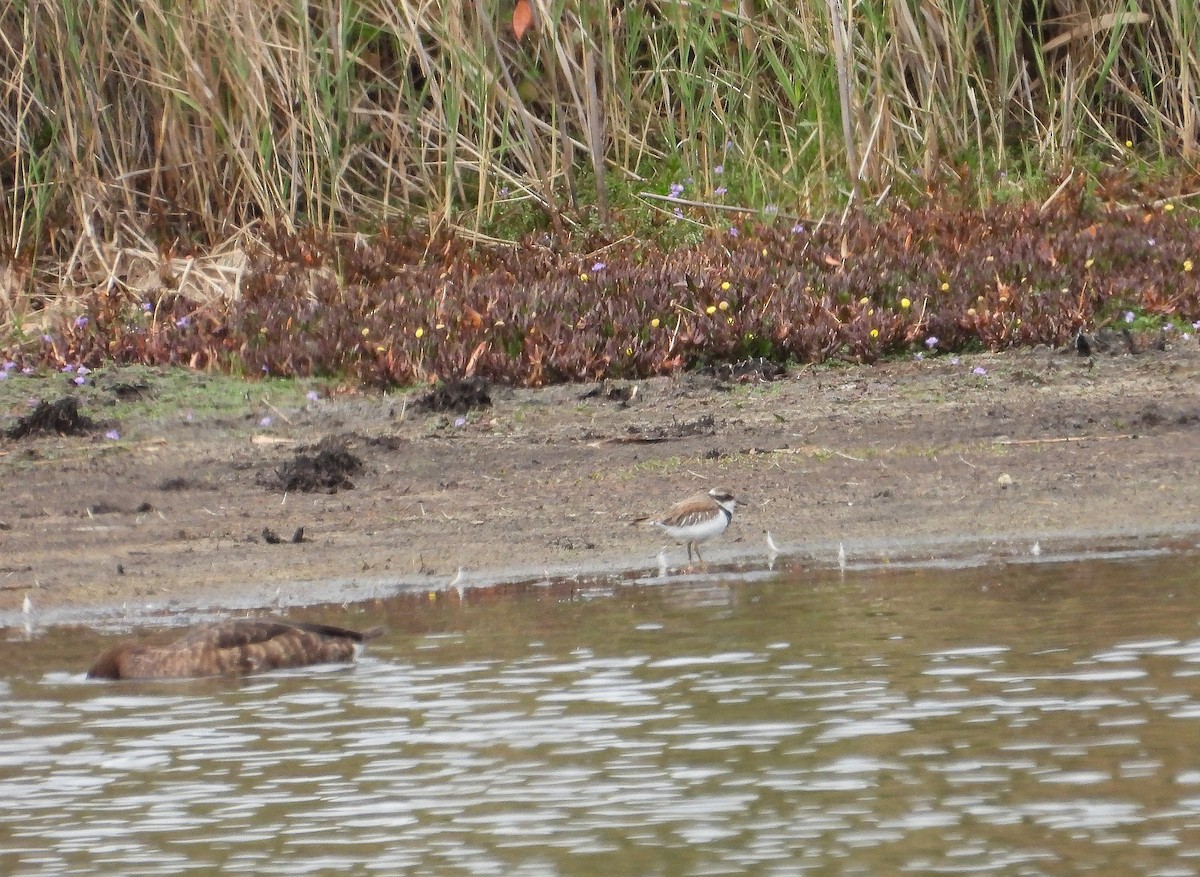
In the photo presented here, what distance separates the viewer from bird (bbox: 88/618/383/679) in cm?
662

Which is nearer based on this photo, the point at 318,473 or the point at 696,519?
the point at 696,519

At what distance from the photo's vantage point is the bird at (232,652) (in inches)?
261

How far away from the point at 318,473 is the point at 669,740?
4.05 metres

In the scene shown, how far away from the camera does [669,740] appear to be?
5.59 meters

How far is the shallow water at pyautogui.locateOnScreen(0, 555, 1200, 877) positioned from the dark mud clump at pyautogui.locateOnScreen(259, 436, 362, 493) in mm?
1743

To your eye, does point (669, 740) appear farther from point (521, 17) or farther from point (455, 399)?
point (521, 17)

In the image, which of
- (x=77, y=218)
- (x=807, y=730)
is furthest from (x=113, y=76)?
(x=807, y=730)

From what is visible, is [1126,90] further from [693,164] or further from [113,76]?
[113,76]

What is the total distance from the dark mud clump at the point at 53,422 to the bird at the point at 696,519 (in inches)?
135

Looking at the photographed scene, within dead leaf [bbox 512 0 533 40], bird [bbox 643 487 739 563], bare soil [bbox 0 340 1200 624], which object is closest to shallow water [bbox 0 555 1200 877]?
bird [bbox 643 487 739 563]

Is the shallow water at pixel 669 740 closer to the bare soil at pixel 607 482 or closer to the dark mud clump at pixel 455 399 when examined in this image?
the bare soil at pixel 607 482

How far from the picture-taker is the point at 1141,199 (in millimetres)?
12914

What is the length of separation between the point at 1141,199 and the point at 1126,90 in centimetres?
112

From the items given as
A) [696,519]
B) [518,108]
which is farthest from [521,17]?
[696,519]
